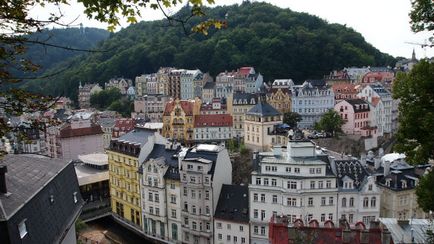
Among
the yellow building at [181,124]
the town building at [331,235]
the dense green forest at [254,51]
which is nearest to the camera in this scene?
the town building at [331,235]

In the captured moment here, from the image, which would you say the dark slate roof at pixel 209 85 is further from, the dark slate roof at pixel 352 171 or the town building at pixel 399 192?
the dark slate roof at pixel 352 171

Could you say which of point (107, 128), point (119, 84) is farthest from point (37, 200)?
point (119, 84)

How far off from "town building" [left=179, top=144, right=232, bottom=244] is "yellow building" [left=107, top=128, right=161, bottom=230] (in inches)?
250

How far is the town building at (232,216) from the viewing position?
36.4 m

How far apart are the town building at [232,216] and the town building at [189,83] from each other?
6587cm

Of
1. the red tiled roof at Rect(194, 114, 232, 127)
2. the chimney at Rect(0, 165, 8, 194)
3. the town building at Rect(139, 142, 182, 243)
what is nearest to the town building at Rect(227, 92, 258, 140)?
the red tiled roof at Rect(194, 114, 232, 127)

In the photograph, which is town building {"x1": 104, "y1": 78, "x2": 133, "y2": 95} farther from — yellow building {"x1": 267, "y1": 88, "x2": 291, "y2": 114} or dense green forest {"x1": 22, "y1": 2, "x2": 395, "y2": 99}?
yellow building {"x1": 267, "y1": 88, "x2": 291, "y2": 114}

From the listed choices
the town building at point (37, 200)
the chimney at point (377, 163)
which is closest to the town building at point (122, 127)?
the chimney at point (377, 163)

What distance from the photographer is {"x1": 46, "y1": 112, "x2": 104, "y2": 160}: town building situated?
205 ft

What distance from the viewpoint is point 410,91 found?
12.7 m

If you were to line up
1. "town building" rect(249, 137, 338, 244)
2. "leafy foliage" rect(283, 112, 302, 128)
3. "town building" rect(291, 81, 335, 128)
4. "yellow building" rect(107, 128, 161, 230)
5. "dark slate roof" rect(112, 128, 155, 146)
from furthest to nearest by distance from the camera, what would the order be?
"town building" rect(291, 81, 335, 128)
"leafy foliage" rect(283, 112, 302, 128)
"dark slate roof" rect(112, 128, 155, 146)
"yellow building" rect(107, 128, 161, 230)
"town building" rect(249, 137, 338, 244)

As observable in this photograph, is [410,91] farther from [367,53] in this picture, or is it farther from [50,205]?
[367,53]

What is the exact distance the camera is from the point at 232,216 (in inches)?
1458

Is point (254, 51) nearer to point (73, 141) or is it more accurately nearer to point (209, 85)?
point (209, 85)
